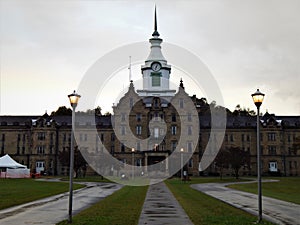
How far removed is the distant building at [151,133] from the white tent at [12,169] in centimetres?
1722

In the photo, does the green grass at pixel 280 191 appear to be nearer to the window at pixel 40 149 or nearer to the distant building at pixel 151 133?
the distant building at pixel 151 133

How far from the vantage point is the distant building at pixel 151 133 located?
3878 inches

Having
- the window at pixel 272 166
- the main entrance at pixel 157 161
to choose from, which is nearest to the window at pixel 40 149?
the main entrance at pixel 157 161

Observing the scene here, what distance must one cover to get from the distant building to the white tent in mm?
17223

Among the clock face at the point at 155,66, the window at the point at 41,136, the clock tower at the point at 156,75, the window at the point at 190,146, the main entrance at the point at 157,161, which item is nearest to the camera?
the main entrance at the point at 157,161

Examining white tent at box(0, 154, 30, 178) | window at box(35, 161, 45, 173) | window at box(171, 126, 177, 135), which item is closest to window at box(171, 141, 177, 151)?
window at box(171, 126, 177, 135)

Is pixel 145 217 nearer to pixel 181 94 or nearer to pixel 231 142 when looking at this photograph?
pixel 181 94

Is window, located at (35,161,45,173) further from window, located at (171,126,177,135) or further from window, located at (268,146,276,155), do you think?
window, located at (268,146,276,155)

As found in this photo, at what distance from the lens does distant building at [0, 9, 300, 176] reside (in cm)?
9850

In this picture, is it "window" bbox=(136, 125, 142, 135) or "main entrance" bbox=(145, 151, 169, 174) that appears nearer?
"main entrance" bbox=(145, 151, 169, 174)

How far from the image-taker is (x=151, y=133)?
324 feet

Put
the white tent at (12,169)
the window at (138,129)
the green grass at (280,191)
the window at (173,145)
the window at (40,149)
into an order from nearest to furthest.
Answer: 1. the green grass at (280,191)
2. the white tent at (12,169)
3. the window at (173,145)
4. the window at (138,129)
5. the window at (40,149)

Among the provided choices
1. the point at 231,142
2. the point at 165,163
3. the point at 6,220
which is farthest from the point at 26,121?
the point at 6,220

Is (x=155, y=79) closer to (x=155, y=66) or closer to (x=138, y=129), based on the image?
(x=155, y=66)
